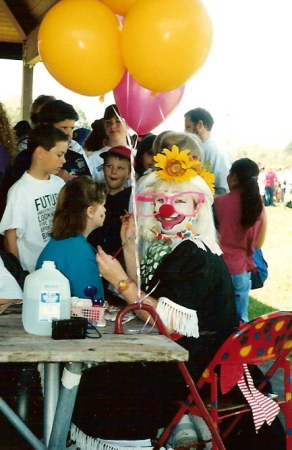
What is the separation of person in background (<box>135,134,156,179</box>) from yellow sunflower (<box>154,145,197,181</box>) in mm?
1361

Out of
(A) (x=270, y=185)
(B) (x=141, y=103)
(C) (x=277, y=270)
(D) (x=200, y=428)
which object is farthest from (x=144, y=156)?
(A) (x=270, y=185)

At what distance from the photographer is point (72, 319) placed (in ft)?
6.55

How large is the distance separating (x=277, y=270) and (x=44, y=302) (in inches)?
286

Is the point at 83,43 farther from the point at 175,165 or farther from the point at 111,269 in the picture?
the point at 111,269

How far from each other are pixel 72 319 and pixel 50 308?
8cm

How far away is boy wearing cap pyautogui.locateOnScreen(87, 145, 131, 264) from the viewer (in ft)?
12.0

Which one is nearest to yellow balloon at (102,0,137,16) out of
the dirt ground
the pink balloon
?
the pink balloon

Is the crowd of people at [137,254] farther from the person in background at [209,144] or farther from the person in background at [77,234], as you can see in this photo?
the person in background at [209,144]

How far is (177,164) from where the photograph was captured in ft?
8.19

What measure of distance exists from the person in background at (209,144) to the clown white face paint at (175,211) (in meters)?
2.26

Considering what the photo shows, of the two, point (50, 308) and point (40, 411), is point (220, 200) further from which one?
point (50, 308)

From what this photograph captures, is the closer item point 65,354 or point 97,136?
point 65,354

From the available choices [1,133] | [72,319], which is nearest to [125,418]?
[72,319]

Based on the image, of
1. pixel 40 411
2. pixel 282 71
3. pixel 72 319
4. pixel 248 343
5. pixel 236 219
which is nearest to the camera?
pixel 72 319
